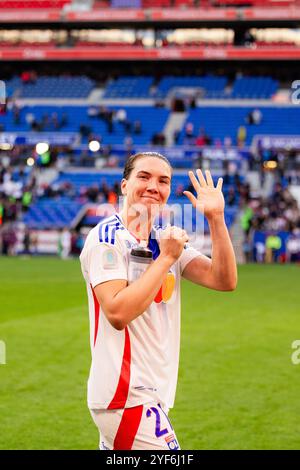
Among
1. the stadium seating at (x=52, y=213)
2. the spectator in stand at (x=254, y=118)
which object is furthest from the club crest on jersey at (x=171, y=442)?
the spectator in stand at (x=254, y=118)

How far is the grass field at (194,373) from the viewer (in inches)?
332

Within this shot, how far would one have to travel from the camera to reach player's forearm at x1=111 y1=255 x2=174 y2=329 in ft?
11.8

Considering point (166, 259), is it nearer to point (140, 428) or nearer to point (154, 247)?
point (154, 247)

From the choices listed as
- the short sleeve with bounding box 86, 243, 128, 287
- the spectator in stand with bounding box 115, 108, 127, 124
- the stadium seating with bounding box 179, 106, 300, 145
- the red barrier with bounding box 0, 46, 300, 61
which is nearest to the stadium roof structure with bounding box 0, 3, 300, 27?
the red barrier with bounding box 0, 46, 300, 61

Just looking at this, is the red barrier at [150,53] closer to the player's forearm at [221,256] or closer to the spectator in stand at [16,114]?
the spectator in stand at [16,114]

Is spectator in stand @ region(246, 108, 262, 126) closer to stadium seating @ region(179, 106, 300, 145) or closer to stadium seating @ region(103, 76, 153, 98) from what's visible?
stadium seating @ region(179, 106, 300, 145)

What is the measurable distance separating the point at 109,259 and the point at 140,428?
31.4 inches

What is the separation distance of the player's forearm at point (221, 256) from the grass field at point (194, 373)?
13.3 ft

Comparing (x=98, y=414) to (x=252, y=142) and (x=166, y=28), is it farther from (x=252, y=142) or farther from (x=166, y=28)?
(x=166, y=28)

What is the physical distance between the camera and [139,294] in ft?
11.8

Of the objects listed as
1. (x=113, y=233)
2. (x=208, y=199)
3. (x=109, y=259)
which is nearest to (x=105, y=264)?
(x=109, y=259)

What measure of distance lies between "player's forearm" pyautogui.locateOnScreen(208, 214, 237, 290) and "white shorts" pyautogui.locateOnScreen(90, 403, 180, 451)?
2.29 feet
